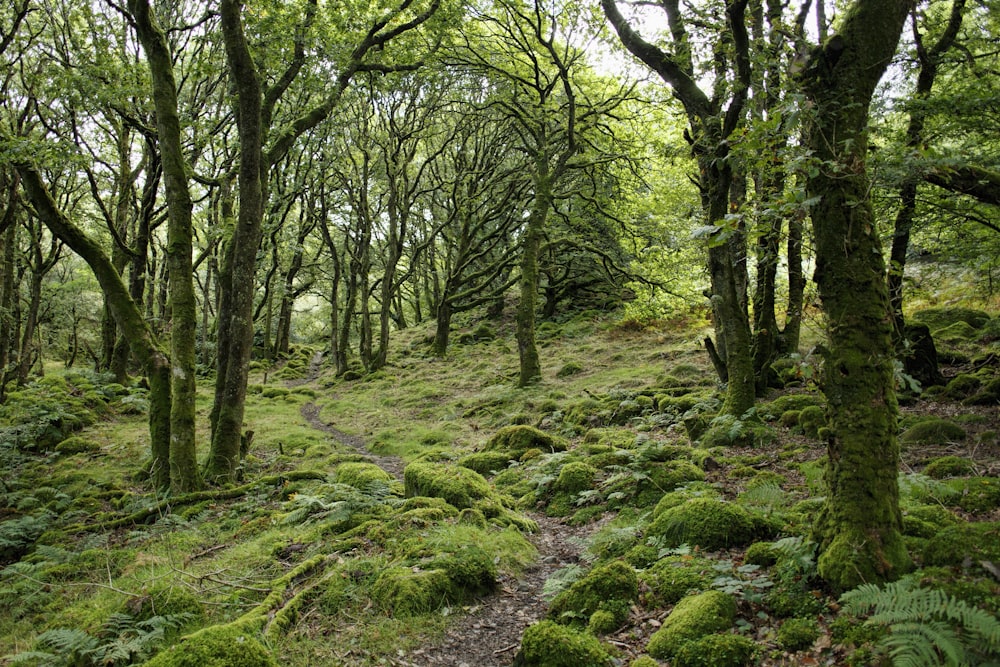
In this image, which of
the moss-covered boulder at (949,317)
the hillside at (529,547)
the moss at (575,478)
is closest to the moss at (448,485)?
the hillside at (529,547)

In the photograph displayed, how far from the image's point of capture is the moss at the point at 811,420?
7.30m

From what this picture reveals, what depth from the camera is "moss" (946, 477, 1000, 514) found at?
431 centimetres

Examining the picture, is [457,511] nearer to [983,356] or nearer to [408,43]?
[983,356]

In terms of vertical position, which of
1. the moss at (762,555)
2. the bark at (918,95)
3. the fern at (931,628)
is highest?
the bark at (918,95)

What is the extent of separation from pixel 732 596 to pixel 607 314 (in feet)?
65.2

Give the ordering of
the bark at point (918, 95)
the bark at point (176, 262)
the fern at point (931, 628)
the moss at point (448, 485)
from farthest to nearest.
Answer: the bark at point (176, 262) < the bark at point (918, 95) < the moss at point (448, 485) < the fern at point (931, 628)

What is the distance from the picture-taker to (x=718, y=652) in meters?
3.31

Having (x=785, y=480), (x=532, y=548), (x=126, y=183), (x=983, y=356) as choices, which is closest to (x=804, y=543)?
(x=785, y=480)

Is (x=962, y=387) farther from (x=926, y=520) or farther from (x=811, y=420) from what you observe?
(x=926, y=520)

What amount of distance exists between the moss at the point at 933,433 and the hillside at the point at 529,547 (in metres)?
0.03

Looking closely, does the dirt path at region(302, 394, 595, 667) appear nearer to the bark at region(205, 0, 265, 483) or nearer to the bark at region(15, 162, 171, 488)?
the bark at region(205, 0, 265, 483)

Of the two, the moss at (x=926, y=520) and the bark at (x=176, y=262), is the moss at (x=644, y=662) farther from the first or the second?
the bark at (x=176, y=262)

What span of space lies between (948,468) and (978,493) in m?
0.91

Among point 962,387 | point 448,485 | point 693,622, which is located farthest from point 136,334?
point 962,387
